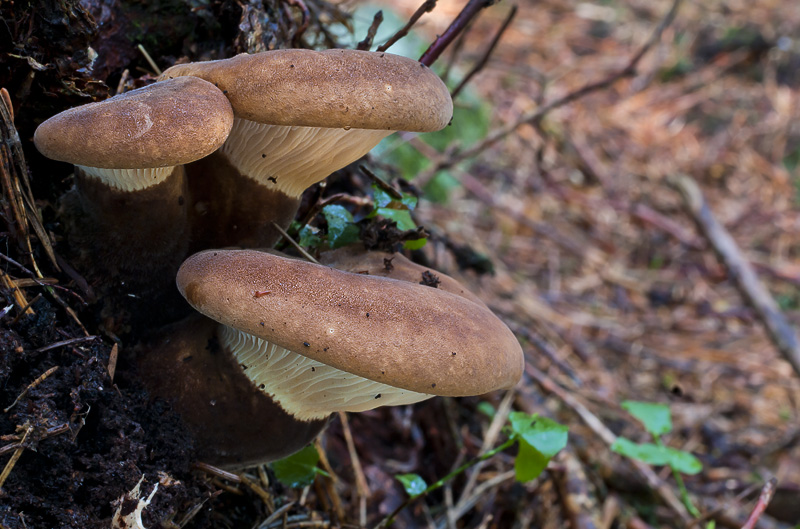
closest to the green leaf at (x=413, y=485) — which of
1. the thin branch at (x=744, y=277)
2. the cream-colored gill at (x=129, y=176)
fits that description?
the cream-colored gill at (x=129, y=176)

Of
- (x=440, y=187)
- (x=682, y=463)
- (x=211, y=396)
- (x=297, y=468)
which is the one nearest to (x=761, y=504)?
(x=682, y=463)

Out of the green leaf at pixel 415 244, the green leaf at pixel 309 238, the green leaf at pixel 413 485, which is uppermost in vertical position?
the green leaf at pixel 415 244

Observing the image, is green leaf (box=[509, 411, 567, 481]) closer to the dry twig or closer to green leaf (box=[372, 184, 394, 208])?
green leaf (box=[372, 184, 394, 208])

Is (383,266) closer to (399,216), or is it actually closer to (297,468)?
Answer: (399,216)

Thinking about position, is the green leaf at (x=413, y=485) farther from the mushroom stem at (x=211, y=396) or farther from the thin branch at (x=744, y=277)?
the thin branch at (x=744, y=277)

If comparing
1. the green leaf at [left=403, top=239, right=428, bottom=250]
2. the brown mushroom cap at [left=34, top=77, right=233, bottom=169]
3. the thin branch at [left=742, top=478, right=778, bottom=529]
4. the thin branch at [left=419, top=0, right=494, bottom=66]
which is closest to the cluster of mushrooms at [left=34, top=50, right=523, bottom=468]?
the brown mushroom cap at [left=34, top=77, right=233, bottom=169]

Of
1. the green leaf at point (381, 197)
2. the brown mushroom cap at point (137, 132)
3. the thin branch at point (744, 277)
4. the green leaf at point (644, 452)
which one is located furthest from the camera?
the thin branch at point (744, 277)

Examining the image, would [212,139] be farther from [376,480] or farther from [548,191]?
[548,191]
